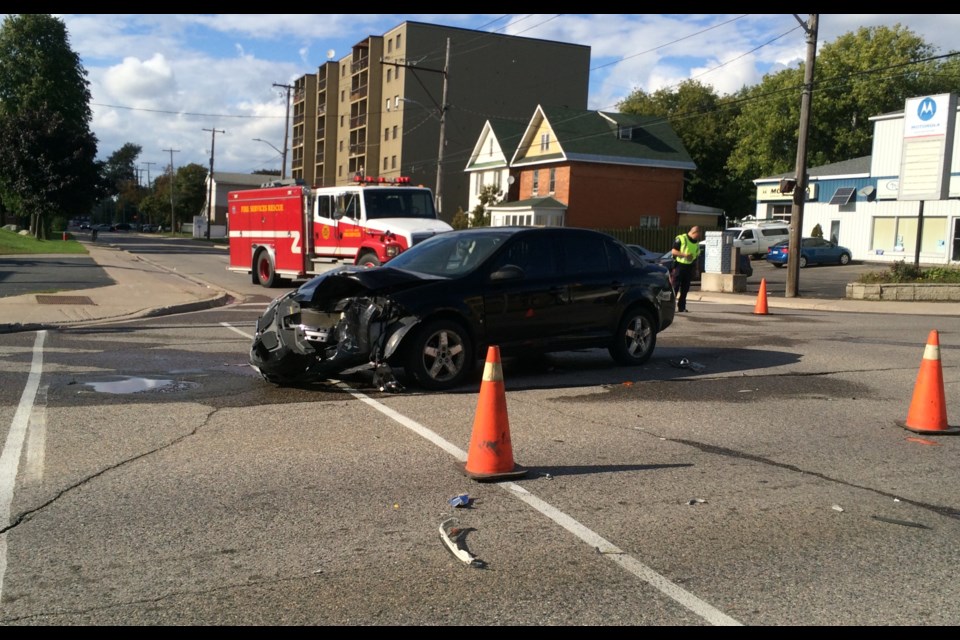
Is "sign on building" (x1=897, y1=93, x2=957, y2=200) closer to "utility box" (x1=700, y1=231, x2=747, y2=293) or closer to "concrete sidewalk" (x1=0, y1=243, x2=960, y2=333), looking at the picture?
"concrete sidewalk" (x1=0, y1=243, x2=960, y2=333)

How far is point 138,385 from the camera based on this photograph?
9.31 metres

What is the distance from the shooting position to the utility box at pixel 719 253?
1054 inches

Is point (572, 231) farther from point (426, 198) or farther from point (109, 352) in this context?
point (426, 198)

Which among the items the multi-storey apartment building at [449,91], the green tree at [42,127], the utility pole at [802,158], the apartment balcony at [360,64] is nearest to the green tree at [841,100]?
the multi-storey apartment building at [449,91]

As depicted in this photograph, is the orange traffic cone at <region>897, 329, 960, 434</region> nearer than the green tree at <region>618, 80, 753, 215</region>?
Yes

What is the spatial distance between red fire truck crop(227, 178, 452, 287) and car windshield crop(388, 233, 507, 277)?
9.33 metres

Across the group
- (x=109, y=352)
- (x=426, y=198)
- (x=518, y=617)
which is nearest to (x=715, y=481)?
(x=518, y=617)

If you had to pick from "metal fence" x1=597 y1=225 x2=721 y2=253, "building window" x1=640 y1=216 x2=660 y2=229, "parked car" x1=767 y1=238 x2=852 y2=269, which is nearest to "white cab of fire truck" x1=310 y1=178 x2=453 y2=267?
"metal fence" x1=597 y1=225 x2=721 y2=253

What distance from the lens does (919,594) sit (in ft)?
14.0

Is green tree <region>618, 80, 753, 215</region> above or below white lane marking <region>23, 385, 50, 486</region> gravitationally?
above

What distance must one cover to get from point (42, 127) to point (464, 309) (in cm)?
5797

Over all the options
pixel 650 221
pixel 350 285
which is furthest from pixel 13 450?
pixel 650 221

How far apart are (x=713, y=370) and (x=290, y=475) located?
21.0 feet

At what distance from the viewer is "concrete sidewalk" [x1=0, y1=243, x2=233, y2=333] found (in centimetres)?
1472
